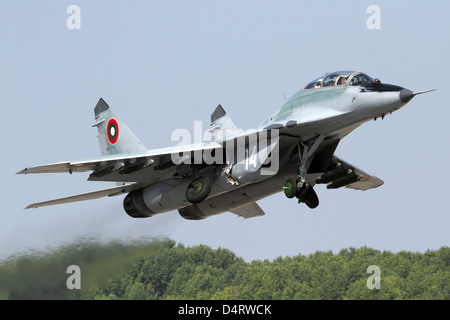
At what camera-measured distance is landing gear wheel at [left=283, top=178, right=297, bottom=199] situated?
2239 cm

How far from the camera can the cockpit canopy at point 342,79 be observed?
21786mm

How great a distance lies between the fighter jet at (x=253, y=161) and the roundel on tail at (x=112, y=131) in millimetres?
435

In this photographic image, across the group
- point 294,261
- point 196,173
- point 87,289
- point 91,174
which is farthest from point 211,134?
point 294,261

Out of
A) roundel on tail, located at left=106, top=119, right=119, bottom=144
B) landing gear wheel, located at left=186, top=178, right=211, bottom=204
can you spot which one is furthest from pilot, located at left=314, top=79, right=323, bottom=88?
roundel on tail, located at left=106, top=119, right=119, bottom=144

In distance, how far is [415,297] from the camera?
197ft

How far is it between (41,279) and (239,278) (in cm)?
3787

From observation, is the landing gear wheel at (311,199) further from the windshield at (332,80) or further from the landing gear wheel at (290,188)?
the windshield at (332,80)

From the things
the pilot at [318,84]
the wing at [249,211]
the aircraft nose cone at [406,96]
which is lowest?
the wing at [249,211]

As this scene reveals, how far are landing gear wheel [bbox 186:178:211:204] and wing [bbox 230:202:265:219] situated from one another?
371 centimetres

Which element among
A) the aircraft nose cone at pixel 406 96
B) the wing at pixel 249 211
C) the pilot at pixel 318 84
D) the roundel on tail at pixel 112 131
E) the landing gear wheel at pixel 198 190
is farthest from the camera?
the wing at pixel 249 211

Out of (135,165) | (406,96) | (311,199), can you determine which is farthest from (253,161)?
(406,96)

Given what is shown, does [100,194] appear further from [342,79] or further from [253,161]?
[342,79]

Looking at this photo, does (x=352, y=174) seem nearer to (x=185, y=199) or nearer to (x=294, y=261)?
(x=185, y=199)

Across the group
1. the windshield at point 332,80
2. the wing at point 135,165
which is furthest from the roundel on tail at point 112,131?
the windshield at point 332,80
